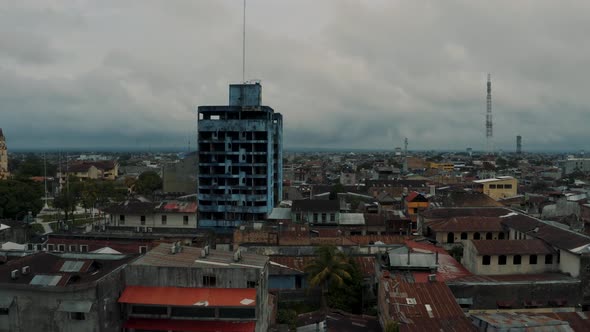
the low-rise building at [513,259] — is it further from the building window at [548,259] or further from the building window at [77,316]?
the building window at [77,316]

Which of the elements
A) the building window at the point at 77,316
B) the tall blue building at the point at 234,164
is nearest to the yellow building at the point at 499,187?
the tall blue building at the point at 234,164

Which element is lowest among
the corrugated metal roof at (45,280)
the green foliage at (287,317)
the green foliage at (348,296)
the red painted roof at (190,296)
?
the green foliage at (287,317)

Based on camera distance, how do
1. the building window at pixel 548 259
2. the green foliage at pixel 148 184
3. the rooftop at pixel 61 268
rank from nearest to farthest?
the rooftop at pixel 61 268
the building window at pixel 548 259
the green foliage at pixel 148 184

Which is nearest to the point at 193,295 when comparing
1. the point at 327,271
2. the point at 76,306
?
the point at 76,306

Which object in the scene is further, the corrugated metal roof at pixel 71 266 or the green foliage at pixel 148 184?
the green foliage at pixel 148 184

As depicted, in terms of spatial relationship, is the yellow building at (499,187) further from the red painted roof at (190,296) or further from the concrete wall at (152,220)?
the red painted roof at (190,296)

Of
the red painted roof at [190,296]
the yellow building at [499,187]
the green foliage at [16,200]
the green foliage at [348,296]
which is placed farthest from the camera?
the yellow building at [499,187]

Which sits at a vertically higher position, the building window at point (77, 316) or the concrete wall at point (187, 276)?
the concrete wall at point (187, 276)
